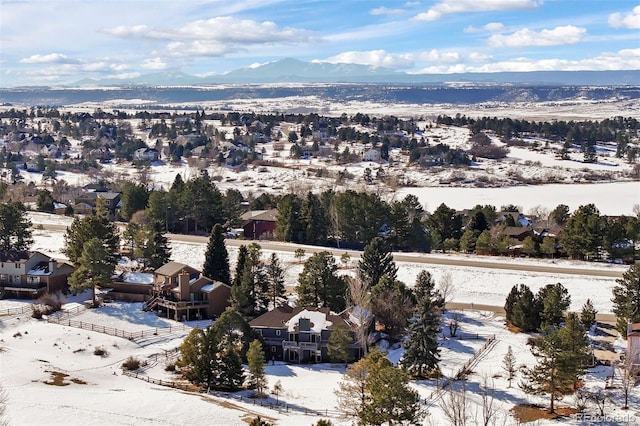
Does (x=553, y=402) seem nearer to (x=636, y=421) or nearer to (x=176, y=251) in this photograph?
(x=636, y=421)

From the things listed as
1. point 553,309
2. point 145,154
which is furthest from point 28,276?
point 145,154

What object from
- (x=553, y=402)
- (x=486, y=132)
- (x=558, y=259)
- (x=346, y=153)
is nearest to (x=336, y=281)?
(x=553, y=402)

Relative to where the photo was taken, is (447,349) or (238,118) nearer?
(447,349)

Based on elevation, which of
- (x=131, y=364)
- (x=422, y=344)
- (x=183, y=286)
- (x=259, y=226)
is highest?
(x=259, y=226)

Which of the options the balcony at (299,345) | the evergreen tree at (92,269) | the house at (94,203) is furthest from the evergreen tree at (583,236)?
the house at (94,203)

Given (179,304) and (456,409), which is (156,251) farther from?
(456,409)

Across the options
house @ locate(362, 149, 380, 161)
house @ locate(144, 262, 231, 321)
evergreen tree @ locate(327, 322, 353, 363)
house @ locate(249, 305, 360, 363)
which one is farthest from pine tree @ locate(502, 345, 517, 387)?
house @ locate(362, 149, 380, 161)
